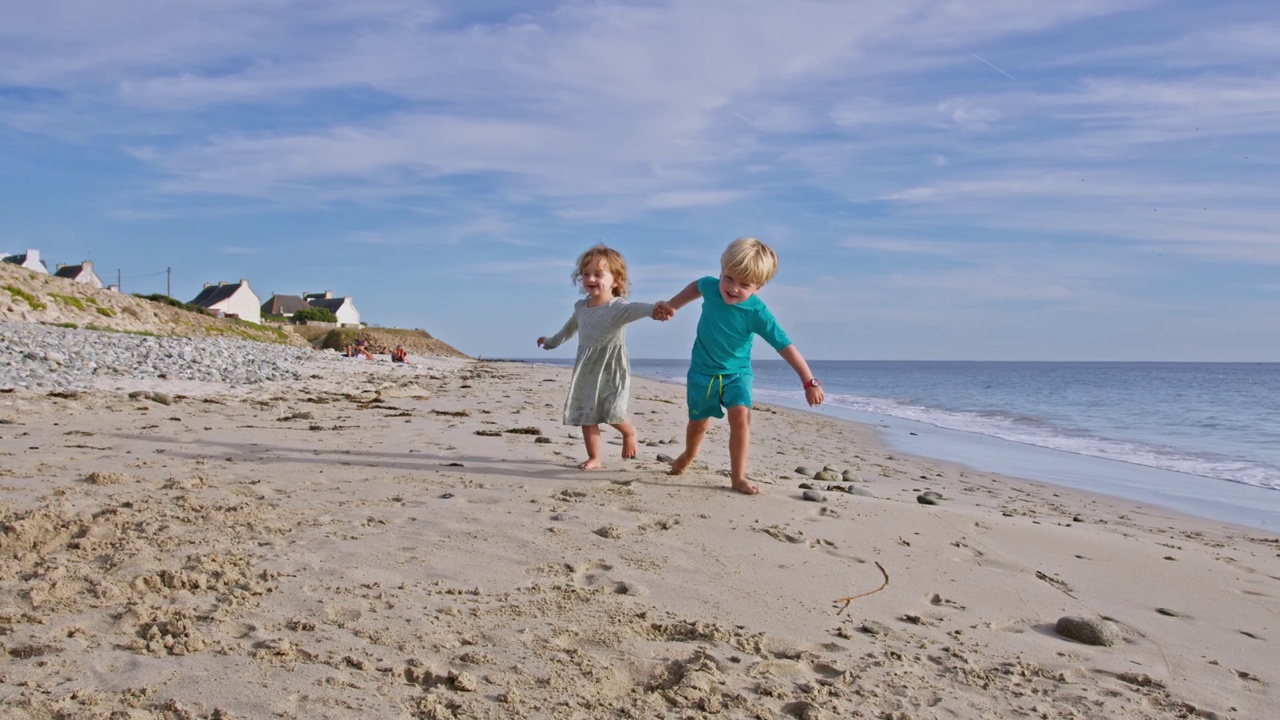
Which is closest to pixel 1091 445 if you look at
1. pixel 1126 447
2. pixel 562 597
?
pixel 1126 447

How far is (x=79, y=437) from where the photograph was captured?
5.36 meters

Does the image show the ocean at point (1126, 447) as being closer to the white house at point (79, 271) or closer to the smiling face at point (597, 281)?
the smiling face at point (597, 281)

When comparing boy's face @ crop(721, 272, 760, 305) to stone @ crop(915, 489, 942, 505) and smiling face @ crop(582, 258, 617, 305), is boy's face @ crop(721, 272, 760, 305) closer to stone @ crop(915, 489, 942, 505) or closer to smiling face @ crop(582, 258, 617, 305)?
smiling face @ crop(582, 258, 617, 305)

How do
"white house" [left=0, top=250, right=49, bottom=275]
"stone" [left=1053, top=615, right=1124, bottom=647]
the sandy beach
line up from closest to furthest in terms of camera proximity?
the sandy beach, "stone" [left=1053, top=615, right=1124, bottom=647], "white house" [left=0, top=250, right=49, bottom=275]

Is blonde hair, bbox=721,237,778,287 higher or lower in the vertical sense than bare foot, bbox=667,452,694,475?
higher

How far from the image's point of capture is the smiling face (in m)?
5.51

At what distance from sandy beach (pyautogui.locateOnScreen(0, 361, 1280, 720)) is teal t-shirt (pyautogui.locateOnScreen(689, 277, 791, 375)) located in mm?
723

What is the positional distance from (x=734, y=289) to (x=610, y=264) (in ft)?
3.75

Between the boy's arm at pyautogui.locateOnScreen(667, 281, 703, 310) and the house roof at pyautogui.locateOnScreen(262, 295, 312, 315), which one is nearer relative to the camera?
the boy's arm at pyautogui.locateOnScreen(667, 281, 703, 310)

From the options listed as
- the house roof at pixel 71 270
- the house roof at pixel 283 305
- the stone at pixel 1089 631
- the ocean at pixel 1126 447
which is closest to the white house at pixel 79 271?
the house roof at pixel 71 270

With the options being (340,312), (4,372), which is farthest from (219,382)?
(340,312)

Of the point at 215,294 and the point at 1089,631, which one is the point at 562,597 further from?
the point at 215,294

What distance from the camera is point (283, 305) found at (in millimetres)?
69000

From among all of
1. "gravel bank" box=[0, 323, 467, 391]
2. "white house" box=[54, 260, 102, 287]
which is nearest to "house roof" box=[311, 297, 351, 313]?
"white house" box=[54, 260, 102, 287]
